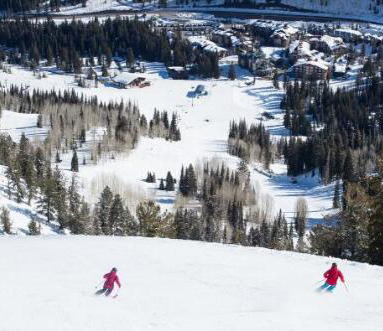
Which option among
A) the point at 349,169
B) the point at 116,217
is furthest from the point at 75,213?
the point at 349,169

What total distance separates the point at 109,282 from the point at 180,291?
3757mm

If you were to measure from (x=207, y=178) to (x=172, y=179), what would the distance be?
800 cm

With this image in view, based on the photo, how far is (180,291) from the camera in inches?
1051

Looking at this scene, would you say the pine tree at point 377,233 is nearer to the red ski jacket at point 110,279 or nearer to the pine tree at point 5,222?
the red ski jacket at point 110,279

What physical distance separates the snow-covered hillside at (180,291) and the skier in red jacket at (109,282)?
0.57 meters

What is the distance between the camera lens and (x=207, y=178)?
118 metres

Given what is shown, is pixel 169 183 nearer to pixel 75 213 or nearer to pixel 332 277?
pixel 75 213

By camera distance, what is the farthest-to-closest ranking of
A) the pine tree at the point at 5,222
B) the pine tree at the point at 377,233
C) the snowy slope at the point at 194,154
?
the snowy slope at the point at 194,154
the pine tree at the point at 5,222
the pine tree at the point at 377,233

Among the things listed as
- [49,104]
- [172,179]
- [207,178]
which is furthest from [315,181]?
[49,104]

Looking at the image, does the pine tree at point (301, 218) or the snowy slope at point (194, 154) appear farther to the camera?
the snowy slope at point (194, 154)

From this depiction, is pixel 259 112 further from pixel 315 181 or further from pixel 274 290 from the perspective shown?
pixel 274 290

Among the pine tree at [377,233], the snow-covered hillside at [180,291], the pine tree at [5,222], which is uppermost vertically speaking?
the snow-covered hillside at [180,291]

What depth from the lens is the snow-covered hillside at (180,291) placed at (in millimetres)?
22812

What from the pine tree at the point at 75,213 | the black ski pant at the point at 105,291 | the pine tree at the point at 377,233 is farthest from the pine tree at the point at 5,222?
the black ski pant at the point at 105,291
